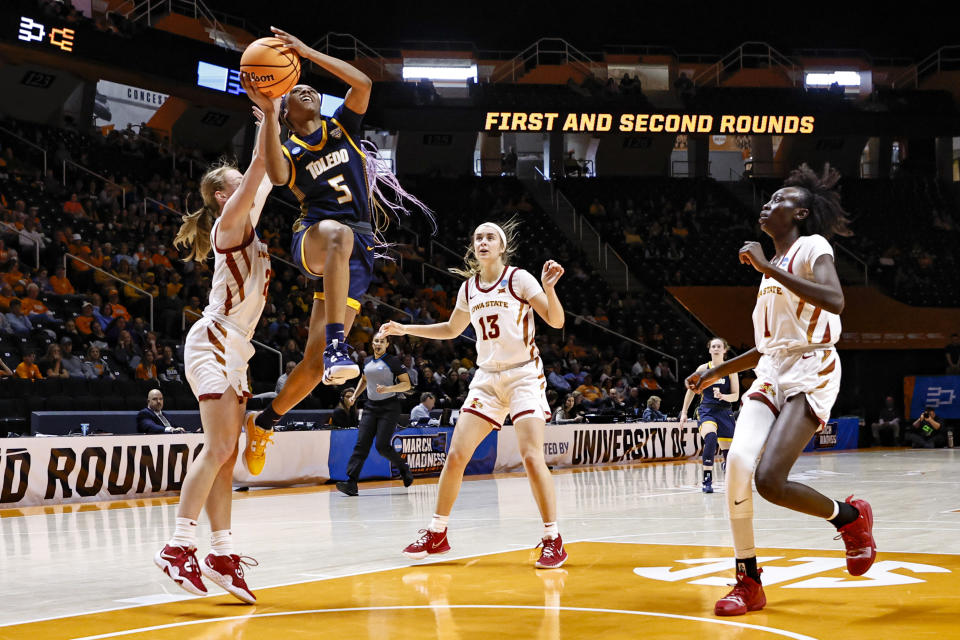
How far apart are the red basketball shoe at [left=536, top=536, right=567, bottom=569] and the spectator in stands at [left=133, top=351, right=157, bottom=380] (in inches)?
429

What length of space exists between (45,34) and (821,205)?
19.7 m

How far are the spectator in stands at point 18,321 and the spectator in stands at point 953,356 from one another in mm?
23029

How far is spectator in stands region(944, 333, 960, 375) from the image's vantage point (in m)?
28.2

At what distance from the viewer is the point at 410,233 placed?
2984cm

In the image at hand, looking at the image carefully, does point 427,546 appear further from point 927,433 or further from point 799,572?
point 927,433

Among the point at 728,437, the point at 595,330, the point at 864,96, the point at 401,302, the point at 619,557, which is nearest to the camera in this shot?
the point at 619,557

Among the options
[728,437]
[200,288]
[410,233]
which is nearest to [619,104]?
[410,233]

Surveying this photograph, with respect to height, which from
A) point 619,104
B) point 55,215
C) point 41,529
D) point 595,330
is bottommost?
point 41,529

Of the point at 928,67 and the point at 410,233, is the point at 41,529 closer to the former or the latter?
the point at 410,233

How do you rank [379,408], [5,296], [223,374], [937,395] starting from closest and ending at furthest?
1. [223,374]
2. [379,408]
3. [5,296]
4. [937,395]

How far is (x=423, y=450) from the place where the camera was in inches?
650

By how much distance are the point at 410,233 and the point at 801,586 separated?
2456 cm

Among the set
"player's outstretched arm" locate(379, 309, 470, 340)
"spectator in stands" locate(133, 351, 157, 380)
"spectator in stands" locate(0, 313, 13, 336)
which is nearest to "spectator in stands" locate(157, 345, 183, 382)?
"spectator in stands" locate(133, 351, 157, 380)

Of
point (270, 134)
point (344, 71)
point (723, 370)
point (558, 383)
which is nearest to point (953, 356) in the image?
point (558, 383)
